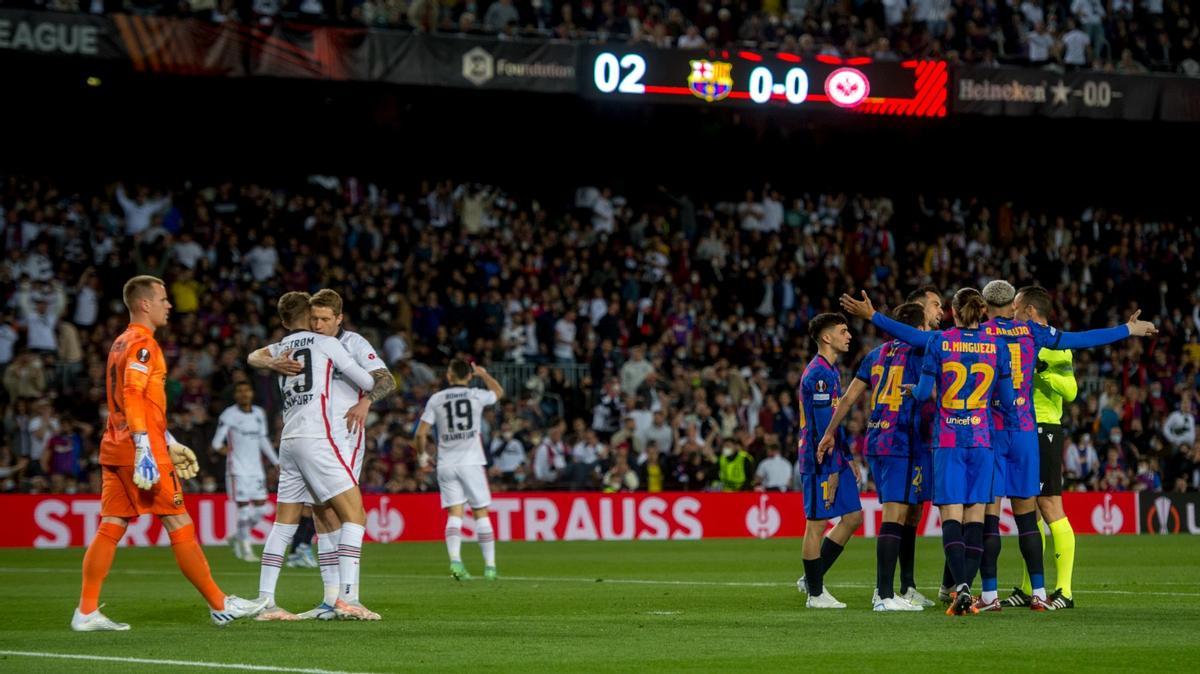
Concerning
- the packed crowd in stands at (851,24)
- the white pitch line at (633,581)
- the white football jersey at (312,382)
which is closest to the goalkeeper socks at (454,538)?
the white pitch line at (633,581)

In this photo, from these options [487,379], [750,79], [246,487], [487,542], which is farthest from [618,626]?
[750,79]

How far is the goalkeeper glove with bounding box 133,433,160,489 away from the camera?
11172 millimetres

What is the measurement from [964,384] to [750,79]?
845 inches

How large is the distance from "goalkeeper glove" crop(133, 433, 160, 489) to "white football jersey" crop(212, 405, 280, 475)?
1228cm

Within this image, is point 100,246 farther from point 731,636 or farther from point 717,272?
point 731,636

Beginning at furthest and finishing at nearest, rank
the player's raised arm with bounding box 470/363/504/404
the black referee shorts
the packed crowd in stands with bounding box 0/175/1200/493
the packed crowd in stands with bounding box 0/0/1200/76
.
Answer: the packed crowd in stands with bounding box 0/0/1200/76 < the packed crowd in stands with bounding box 0/175/1200/493 < the player's raised arm with bounding box 470/363/504/404 < the black referee shorts

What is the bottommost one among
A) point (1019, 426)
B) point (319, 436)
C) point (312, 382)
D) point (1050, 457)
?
point (1050, 457)

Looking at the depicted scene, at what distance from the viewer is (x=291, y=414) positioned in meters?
12.5

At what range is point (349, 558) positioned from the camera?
12.3 meters

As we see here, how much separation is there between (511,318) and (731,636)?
20.9 metres

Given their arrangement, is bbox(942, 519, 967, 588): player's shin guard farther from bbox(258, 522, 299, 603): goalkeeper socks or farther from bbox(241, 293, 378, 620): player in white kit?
bbox(258, 522, 299, 603): goalkeeper socks

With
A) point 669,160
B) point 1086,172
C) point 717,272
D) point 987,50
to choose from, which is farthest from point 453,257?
point 1086,172

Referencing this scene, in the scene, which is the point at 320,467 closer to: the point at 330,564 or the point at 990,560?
the point at 330,564

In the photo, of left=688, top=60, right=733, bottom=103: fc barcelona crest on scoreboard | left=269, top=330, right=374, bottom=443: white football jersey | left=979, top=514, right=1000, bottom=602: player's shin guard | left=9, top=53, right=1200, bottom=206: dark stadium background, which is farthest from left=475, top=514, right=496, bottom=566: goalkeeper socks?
left=9, top=53, right=1200, bottom=206: dark stadium background
